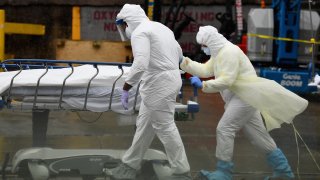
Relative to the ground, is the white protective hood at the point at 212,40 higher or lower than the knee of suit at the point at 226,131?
higher

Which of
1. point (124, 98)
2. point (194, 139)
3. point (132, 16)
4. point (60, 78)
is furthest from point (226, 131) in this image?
point (194, 139)

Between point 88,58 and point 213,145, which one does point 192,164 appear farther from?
point 88,58

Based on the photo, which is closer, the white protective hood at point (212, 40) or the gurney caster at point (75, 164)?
the gurney caster at point (75, 164)

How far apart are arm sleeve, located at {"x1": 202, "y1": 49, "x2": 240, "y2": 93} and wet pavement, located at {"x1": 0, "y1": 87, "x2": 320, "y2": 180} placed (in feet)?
4.27

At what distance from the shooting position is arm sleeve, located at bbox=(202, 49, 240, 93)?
6488 millimetres

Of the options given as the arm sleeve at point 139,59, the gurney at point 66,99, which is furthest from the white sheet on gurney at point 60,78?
the arm sleeve at point 139,59

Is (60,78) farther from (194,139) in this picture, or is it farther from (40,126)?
(194,139)

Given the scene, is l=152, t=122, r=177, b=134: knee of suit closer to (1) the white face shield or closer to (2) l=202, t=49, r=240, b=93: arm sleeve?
(2) l=202, t=49, r=240, b=93: arm sleeve

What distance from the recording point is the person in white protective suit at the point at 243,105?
21.7ft

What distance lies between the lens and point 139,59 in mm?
6148

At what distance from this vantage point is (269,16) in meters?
14.2

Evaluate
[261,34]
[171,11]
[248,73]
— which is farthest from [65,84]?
[171,11]

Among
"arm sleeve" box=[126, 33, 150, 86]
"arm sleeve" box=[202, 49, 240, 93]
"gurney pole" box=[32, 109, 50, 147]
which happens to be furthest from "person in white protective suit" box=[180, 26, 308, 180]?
"gurney pole" box=[32, 109, 50, 147]

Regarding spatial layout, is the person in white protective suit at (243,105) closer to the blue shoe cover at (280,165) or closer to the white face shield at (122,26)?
the blue shoe cover at (280,165)
